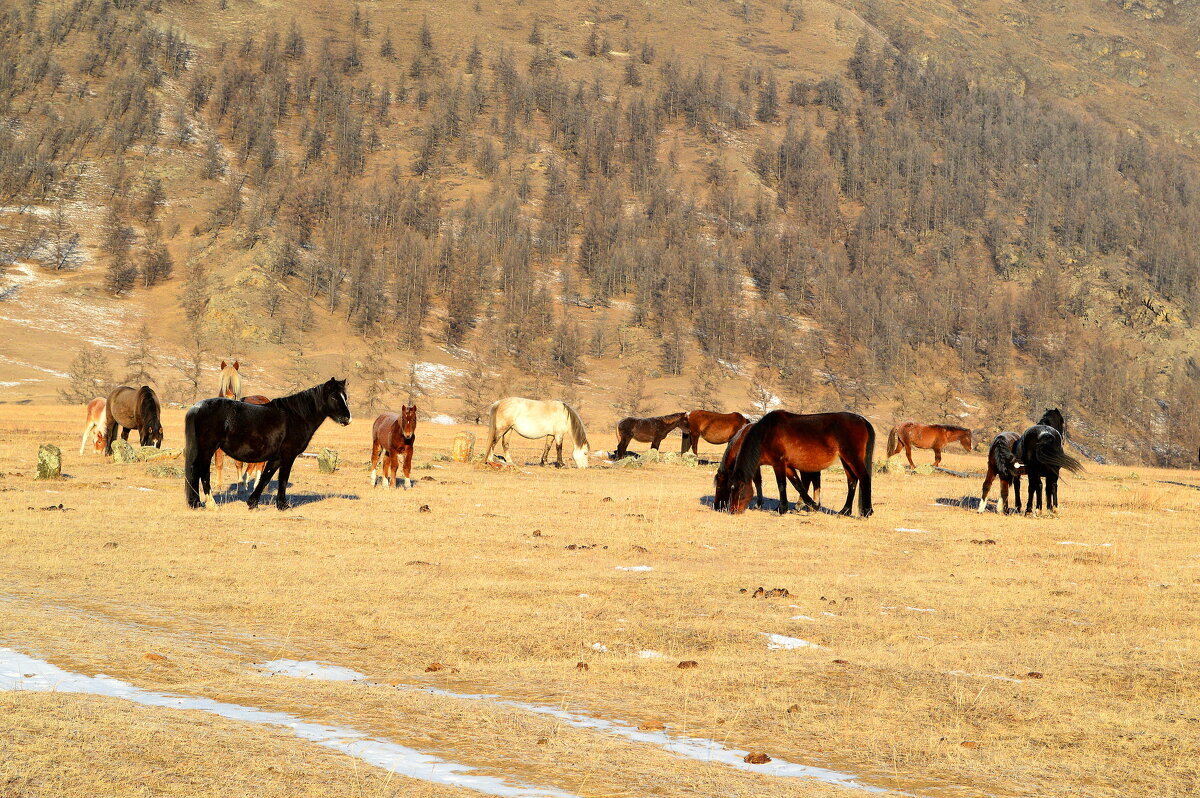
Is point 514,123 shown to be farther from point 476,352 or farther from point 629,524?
point 629,524

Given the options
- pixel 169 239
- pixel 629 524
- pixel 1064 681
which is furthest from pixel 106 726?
pixel 169 239

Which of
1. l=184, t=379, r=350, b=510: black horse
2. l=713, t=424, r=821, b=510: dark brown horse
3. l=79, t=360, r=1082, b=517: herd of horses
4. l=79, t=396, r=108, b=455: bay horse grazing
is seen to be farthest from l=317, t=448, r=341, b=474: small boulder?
l=713, t=424, r=821, b=510: dark brown horse

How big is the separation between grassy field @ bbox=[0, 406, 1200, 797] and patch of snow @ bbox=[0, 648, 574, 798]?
17 cm

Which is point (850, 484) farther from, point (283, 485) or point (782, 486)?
point (283, 485)

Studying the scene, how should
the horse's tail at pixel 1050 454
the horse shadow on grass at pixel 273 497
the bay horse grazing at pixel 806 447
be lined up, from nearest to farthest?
the horse shadow on grass at pixel 273 497, the bay horse grazing at pixel 806 447, the horse's tail at pixel 1050 454

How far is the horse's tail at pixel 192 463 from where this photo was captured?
19.9 m

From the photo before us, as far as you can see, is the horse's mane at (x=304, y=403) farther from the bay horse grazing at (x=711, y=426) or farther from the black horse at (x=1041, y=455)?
the bay horse grazing at (x=711, y=426)

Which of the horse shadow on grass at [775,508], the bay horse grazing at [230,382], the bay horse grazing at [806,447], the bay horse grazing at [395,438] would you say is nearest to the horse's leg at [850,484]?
the bay horse grazing at [806,447]

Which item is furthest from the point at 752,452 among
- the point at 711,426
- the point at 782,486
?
the point at 711,426

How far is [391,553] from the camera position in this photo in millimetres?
16688

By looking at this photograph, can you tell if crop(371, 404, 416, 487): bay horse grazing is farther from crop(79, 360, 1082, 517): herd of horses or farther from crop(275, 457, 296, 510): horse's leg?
crop(275, 457, 296, 510): horse's leg

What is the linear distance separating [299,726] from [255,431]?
14.2 metres

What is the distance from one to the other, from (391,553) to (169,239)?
130 metres

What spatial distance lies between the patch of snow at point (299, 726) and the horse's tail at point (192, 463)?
1116 centimetres
